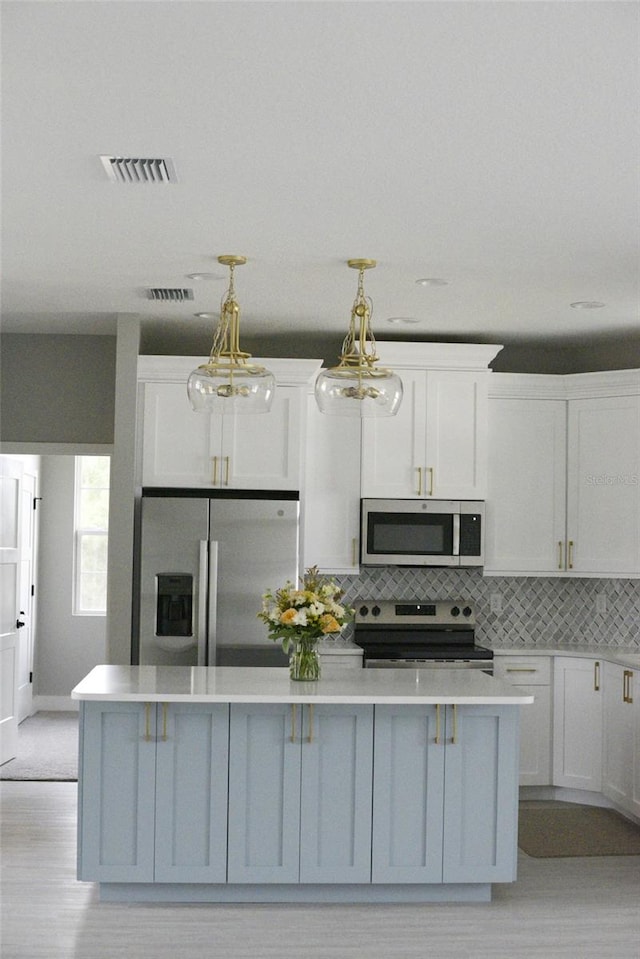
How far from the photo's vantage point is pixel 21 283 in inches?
206

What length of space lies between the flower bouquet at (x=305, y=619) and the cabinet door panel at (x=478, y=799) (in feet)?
1.98

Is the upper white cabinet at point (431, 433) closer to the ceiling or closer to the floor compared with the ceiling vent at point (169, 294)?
closer to the floor

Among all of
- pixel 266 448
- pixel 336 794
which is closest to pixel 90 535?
pixel 266 448

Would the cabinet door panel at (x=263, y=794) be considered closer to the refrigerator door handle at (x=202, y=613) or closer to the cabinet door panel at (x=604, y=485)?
the refrigerator door handle at (x=202, y=613)

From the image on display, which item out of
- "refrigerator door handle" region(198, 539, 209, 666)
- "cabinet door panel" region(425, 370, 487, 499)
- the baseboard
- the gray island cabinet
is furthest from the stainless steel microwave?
the baseboard

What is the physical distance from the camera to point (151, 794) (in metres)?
4.27

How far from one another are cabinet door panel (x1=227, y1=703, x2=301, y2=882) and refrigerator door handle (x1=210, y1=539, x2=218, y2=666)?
4.87ft

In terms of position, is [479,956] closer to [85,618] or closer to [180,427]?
[180,427]

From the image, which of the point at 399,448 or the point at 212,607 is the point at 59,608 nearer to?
the point at 212,607

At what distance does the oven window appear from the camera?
6234 millimetres

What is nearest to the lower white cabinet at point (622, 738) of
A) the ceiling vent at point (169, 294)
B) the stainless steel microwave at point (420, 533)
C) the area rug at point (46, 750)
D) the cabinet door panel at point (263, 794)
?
the stainless steel microwave at point (420, 533)

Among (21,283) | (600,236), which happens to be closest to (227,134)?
(600,236)

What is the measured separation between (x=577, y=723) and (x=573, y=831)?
2.43 ft

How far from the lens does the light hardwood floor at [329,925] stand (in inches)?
152
